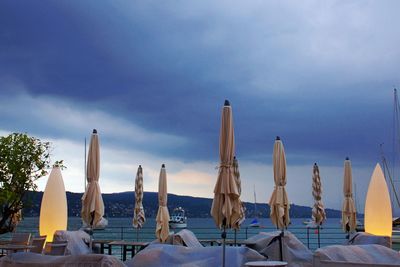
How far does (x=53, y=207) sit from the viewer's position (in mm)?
12539

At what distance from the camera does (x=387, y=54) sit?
1673 centimetres

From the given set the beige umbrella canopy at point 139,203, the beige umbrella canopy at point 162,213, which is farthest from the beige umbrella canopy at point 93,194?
the beige umbrella canopy at point 139,203

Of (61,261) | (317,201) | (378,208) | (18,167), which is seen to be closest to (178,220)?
(18,167)

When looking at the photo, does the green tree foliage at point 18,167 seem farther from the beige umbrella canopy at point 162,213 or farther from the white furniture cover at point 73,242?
the white furniture cover at point 73,242

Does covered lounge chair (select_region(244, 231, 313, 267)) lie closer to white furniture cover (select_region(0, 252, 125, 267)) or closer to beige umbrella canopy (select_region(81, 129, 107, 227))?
beige umbrella canopy (select_region(81, 129, 107, 227))

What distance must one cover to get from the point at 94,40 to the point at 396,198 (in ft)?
88.5

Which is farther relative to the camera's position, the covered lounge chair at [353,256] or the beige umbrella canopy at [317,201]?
the beige umbrella canopy at [317,201]

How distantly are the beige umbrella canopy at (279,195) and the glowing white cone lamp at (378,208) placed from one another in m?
3.35

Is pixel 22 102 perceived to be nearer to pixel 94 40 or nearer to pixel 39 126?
pixel 39 126

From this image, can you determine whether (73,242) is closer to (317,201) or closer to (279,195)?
(279,195)

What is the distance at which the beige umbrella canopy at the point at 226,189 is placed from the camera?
667 centimetres

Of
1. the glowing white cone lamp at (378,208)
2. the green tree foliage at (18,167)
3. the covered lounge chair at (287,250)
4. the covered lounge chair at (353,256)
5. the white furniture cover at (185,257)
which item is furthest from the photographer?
the green tree foliage at (18,167)

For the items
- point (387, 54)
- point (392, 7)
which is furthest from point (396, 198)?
point (392, 7)

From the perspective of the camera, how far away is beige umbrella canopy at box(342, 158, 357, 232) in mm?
12859
